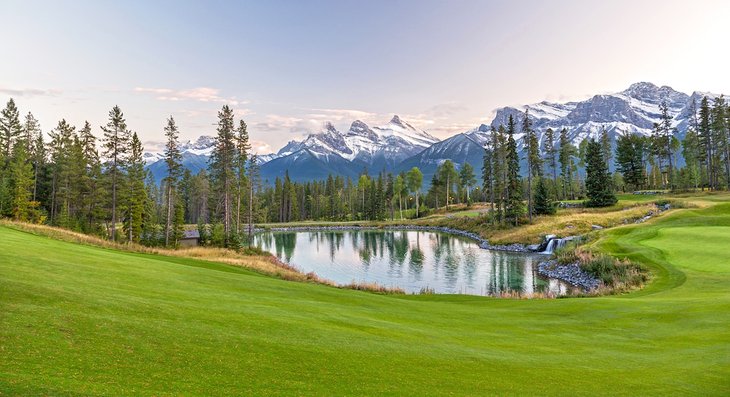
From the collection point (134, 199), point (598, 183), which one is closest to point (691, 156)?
point (598, 183)

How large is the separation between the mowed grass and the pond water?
56.6 feet

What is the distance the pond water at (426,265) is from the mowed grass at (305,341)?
17261mm

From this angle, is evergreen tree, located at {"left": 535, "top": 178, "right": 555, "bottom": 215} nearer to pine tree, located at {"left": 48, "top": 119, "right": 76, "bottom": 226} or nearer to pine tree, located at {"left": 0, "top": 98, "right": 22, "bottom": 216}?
pine tree, located at {"left": 48, "top": 119, "right": 76, "bottom": 226}

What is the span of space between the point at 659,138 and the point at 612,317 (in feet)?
318

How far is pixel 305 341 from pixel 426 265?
4182 centimetres

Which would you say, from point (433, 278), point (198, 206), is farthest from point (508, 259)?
point (198, 206)

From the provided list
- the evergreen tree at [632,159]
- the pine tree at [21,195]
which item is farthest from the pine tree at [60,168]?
the evergreen tree at [632,159]

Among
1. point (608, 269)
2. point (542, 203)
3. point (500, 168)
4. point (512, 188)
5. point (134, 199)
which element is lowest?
point (608, 269)

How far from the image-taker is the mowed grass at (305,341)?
8320mm

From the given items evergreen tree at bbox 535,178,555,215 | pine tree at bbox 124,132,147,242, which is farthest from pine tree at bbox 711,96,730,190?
pine tree at bbox 124,132,147,242

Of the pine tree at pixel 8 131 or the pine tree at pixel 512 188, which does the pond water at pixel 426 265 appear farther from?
the pine tree at pixel 8 131

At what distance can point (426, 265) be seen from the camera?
52000 mm

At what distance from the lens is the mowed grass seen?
27.3 ft

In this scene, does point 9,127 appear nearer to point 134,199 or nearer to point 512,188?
point 134,199
